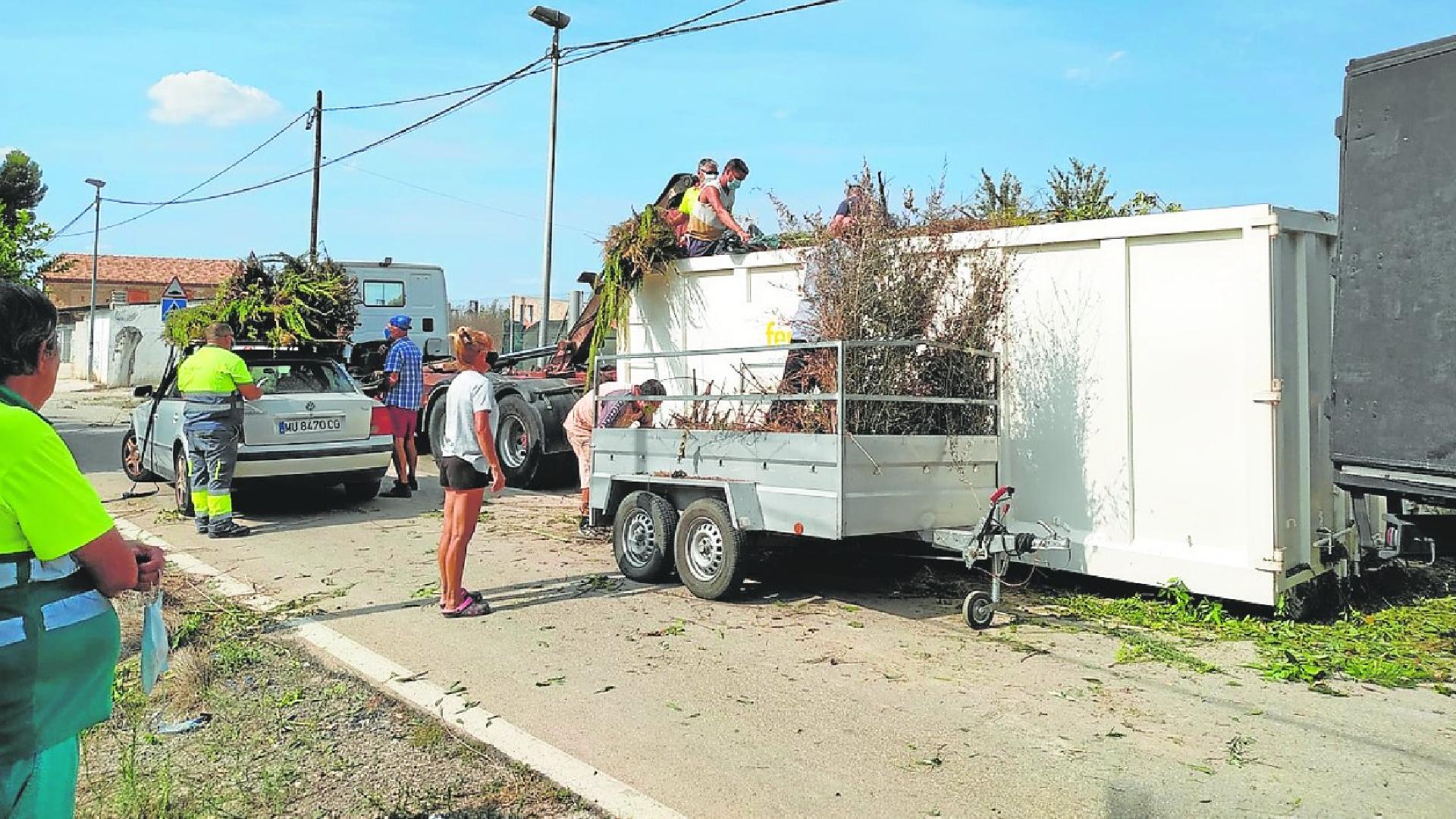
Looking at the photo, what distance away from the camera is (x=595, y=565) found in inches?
322

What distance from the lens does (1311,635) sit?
20.1ft

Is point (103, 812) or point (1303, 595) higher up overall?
point (1303, 595)

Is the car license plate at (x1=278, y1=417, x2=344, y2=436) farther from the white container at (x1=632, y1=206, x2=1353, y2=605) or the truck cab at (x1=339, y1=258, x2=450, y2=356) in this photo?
the truck cab at (x1=339, y1=258, x2=450, y2=356)

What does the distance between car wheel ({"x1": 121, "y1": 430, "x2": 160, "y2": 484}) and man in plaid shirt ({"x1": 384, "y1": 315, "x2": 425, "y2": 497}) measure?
8.18ft

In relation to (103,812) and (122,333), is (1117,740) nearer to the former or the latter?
(103,812)

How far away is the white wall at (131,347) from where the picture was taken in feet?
117

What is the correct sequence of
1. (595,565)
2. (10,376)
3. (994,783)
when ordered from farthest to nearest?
(595,565) < (994,783) < (10,376)

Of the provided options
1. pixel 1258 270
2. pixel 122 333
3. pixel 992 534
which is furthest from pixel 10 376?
pixel 122 333

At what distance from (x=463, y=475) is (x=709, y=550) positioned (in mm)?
1634

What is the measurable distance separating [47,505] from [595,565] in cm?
591

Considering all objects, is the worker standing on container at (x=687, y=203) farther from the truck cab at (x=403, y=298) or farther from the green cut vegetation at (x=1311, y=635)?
the truck cab at (x=403, y=298)

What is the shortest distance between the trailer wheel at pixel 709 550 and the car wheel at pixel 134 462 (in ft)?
23.6

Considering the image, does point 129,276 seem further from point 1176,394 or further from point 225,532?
point 1176,394

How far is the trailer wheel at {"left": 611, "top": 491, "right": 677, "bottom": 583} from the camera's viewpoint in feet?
→ 23.8
